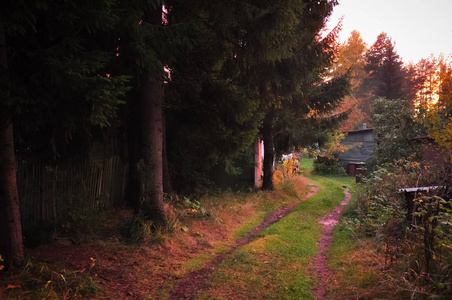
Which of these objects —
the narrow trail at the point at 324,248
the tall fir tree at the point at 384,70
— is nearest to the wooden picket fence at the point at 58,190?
the narrow trail at the point at 324,248

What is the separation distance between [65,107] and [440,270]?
15.6 ft

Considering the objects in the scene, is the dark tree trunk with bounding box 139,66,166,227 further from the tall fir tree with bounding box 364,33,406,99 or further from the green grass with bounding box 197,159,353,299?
the tall fir tree with bounding box 364,33,406,99

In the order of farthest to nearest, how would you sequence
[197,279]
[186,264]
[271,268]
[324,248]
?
1. [324,248]
2. [186,264]
3. [271,268]
4. [197,279]

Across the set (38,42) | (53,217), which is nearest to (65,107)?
(38,42)

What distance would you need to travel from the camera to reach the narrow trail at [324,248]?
5020mm

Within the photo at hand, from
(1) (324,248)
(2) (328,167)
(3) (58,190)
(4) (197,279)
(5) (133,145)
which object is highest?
(5) (133,145)

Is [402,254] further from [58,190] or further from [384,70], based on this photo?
[384,70]

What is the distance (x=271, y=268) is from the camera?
5.72m

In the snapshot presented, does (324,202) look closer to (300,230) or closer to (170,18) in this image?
(300,230)

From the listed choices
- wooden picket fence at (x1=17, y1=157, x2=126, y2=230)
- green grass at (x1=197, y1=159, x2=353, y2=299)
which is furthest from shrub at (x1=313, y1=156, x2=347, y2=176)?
wooden picket fence at (x1=17, y1=157, x2=126, y2=230)

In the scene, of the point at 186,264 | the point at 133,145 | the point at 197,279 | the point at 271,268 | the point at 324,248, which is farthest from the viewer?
the point at 133,145

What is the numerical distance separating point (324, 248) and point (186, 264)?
331 centimetres

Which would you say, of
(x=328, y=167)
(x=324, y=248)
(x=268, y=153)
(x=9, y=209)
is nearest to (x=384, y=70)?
(x=328, y=167)

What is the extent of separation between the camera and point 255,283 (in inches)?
200
